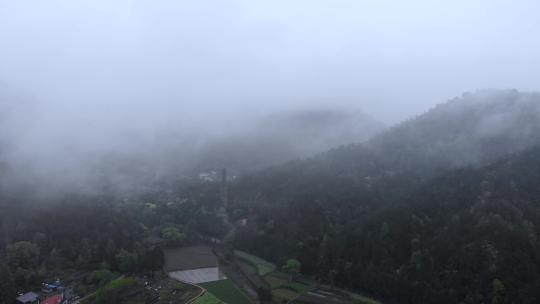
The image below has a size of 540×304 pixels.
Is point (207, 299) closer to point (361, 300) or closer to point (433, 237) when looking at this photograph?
point (361, 300)

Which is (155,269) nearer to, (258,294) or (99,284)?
(99,284)

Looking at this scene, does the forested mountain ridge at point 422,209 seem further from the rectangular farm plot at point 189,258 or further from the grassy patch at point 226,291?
the grassy patch at point 226,291

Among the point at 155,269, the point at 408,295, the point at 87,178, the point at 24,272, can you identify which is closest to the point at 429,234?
the point at 408,295

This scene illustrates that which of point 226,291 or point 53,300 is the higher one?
point 53,300

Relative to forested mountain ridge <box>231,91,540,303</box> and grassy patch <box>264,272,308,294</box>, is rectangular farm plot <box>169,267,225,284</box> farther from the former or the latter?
forested mountain ridge <box>231,91,540,303</box>

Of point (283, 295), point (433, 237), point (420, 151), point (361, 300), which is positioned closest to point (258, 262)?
point (283, 295)

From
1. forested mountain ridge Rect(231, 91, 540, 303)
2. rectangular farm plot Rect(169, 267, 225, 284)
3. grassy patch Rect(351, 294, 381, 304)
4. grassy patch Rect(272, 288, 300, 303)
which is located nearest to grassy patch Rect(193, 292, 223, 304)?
rectangular farm plot Rect(169, 267, 225, 284)

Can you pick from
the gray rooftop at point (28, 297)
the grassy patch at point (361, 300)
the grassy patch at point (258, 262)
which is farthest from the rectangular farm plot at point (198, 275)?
the grassy patch at point (361, 300)
